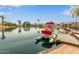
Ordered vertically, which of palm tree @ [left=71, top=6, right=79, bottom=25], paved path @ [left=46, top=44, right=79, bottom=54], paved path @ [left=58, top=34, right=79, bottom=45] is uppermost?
palm tree @ [left=71, top=6, right=79, bottom=25]

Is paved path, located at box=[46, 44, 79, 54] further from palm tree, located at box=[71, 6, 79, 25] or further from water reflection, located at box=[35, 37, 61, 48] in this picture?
palm tree, located at box=[71, 6, 79, 25]

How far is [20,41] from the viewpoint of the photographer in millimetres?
1628

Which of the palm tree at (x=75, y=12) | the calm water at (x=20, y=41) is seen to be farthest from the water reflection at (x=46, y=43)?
the palm tree at (x=75, y=12)

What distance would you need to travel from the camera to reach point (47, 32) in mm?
1655

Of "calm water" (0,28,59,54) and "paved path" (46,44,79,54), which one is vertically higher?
"calm water" (0,28,59,54)

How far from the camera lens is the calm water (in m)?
1.60

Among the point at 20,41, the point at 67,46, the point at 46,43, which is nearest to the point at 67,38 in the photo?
the point at 67,46

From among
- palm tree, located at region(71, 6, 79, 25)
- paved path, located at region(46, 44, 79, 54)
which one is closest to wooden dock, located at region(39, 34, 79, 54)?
paved path, located at region(46, 44, 79, 54)

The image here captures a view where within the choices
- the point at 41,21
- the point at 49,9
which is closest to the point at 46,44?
the point at 41,21

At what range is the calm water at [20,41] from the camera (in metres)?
1.60

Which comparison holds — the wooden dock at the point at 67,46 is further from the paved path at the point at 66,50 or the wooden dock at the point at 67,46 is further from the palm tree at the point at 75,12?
the palm tree at the point at 75,12

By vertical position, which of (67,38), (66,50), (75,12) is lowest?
(66,50)

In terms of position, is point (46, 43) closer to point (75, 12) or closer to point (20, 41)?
point (20, 41)
